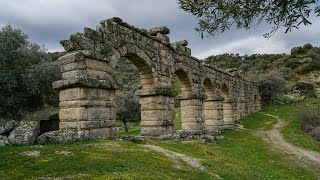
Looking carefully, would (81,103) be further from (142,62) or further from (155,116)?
(155,116)

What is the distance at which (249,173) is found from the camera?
11.2m

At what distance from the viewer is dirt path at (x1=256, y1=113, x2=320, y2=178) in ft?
49.6

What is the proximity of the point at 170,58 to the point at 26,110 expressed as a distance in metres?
12.5

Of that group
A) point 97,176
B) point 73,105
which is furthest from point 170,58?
point 97,176

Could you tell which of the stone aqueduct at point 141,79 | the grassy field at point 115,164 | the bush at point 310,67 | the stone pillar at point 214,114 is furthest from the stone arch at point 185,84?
the bush at point 310,67

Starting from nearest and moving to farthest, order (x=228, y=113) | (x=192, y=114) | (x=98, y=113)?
(x=98, y=113)
(x=192, y=114)
(x=228, y=113)

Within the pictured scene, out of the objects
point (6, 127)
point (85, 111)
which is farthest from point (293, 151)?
point (6, 127)

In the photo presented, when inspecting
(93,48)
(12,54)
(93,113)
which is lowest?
(93,113)

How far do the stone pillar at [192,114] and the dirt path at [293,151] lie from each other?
4.66 m

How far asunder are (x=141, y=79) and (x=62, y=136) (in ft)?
24.7

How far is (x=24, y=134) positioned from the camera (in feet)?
32.3

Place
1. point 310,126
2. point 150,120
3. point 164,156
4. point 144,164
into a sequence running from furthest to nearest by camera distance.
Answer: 1. point 310,126
2. point 150,120
3. point 164,156
4. point 144,164

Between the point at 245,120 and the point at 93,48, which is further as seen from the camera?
the point at 245,120

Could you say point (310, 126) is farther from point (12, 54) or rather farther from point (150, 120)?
point (12, 54)
